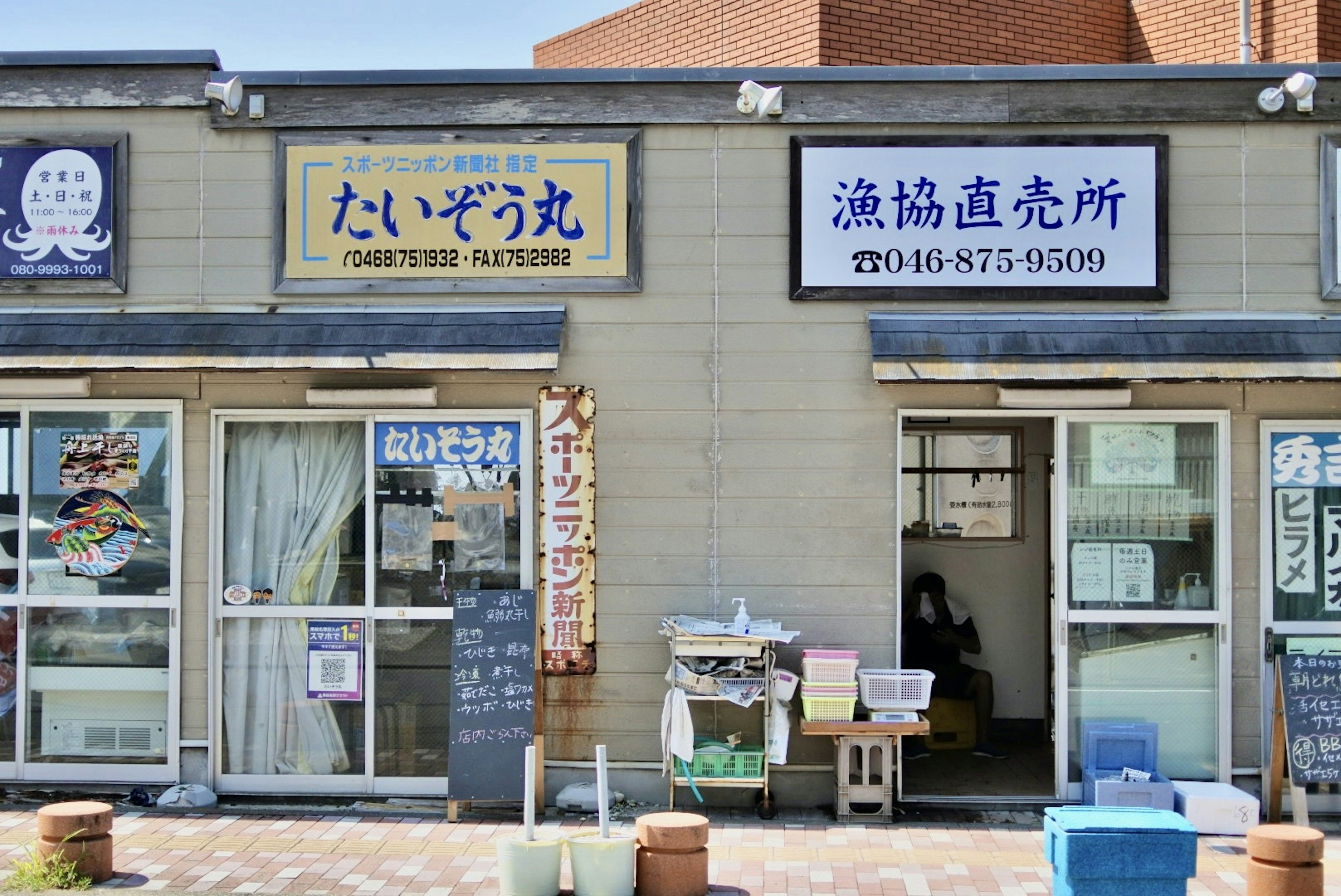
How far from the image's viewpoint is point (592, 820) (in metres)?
8.24

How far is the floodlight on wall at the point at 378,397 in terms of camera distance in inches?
336

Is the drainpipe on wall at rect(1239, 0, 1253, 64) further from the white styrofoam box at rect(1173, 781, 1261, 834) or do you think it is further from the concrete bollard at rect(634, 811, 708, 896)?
the concrete bollard at rect(634, 811, 708, 896)

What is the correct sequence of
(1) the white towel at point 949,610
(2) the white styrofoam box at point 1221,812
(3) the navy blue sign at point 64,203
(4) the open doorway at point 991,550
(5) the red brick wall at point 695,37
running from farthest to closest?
(5) the red brick wall at point 695,37 < (4) the open doorway at point 991,550 < (1) the white towel at point 949,610 < (3) the navy blue sign at point 64,203 < (2) the white styrofoam box at point 1221,812

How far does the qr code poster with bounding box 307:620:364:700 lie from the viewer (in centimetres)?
870

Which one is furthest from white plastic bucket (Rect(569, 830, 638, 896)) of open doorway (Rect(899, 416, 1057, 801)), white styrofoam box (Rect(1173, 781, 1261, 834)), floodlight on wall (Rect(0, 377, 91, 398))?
floodlight on wall (Rect(0, 377, 91, 398))


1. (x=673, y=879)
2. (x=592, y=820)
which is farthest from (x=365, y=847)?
→ (x=673, y=879)

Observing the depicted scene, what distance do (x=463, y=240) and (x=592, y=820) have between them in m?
3.89

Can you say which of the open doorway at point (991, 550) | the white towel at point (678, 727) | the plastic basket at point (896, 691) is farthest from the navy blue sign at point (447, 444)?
the open doorway at point (991, 550)

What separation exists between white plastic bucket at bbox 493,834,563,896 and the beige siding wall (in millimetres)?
1940

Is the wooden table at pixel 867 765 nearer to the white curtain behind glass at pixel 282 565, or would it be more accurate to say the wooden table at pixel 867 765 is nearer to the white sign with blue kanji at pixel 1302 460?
the white sign with blue kanji at pixel 1302 460

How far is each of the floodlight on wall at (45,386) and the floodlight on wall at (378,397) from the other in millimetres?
1543

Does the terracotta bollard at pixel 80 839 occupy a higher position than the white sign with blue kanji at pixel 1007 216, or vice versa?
the white sign with blue kanji at pixel 1007 216

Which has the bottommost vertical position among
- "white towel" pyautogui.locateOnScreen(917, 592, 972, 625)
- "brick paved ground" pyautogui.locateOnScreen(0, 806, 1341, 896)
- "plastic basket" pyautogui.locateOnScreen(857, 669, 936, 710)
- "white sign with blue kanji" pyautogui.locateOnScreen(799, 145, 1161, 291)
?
"brick paved ground" pyautogui.locateOnScreen(0, 806, 1341, 896)

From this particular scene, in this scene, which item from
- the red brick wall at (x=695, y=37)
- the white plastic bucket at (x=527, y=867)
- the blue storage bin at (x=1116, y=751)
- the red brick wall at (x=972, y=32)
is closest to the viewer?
the white plastic bucket at (x=527, y=867)
